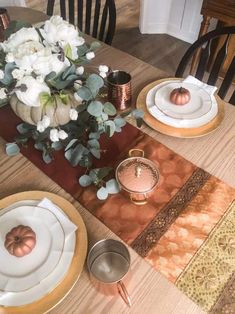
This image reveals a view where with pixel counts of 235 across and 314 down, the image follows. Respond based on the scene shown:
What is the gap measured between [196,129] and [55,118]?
0.39m

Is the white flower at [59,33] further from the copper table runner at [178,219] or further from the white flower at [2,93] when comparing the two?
the copper table runner at [178,219]

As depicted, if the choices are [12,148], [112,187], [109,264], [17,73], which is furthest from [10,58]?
[109,264]

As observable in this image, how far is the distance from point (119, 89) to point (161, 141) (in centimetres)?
19

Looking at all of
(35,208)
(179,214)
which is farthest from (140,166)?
(35,208)

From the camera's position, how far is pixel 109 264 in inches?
22.3

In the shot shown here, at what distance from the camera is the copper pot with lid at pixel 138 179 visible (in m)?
0.65

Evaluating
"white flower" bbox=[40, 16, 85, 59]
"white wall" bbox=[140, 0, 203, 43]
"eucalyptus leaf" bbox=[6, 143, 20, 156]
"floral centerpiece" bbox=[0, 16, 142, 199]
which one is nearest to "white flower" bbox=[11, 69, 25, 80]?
"floral centerpiece" bbox=[0, 16, 142, 199]

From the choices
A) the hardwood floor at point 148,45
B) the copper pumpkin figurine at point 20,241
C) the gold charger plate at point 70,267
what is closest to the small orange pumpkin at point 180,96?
the gold charger plate at point 70,267

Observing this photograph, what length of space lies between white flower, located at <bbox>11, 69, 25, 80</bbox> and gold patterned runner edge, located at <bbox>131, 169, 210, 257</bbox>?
42 centimetres

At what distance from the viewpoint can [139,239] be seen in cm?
64

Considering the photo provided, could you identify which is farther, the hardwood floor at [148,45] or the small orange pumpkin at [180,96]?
the hardwood floor at [148,45]

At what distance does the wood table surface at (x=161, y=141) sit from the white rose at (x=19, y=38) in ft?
0.93

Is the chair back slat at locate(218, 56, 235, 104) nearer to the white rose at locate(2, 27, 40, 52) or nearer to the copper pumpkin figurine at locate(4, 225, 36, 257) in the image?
the white rose at locate(2, 27, 40, 52)

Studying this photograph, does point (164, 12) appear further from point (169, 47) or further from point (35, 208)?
point (35, 208)
